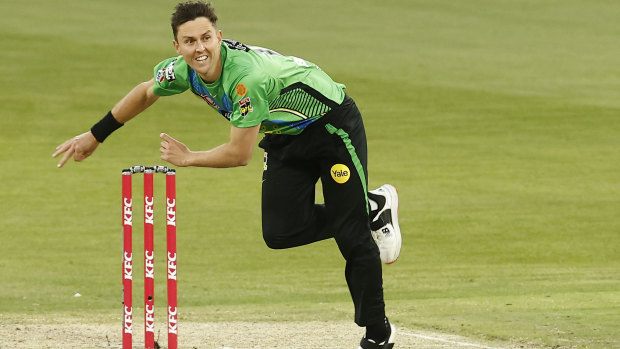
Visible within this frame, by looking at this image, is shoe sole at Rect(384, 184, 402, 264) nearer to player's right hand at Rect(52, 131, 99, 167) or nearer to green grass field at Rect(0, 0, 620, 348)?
green grass field at Rect(0, 0, 620, 348)

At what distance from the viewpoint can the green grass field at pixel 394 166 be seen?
1185 centimetres

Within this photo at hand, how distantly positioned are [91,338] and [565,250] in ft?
26.5

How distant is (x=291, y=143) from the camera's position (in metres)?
7.30

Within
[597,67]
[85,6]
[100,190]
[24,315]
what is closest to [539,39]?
[597,67]

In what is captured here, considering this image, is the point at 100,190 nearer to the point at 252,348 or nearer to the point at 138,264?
the point at 138,264

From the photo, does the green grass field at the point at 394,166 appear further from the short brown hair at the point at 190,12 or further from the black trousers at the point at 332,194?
the short brown hair at the point at 190,12

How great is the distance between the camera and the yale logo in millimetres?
7254

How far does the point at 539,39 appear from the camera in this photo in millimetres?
34812

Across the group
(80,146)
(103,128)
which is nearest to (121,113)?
(103,128)

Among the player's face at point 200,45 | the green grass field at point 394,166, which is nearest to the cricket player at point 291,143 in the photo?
the player's face at point 200,45

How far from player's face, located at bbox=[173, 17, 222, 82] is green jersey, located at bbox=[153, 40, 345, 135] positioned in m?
0.11

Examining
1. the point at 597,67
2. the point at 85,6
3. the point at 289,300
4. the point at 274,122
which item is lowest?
the point at 289,300

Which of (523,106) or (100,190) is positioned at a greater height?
(523,106)

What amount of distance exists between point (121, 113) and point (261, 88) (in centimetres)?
137
